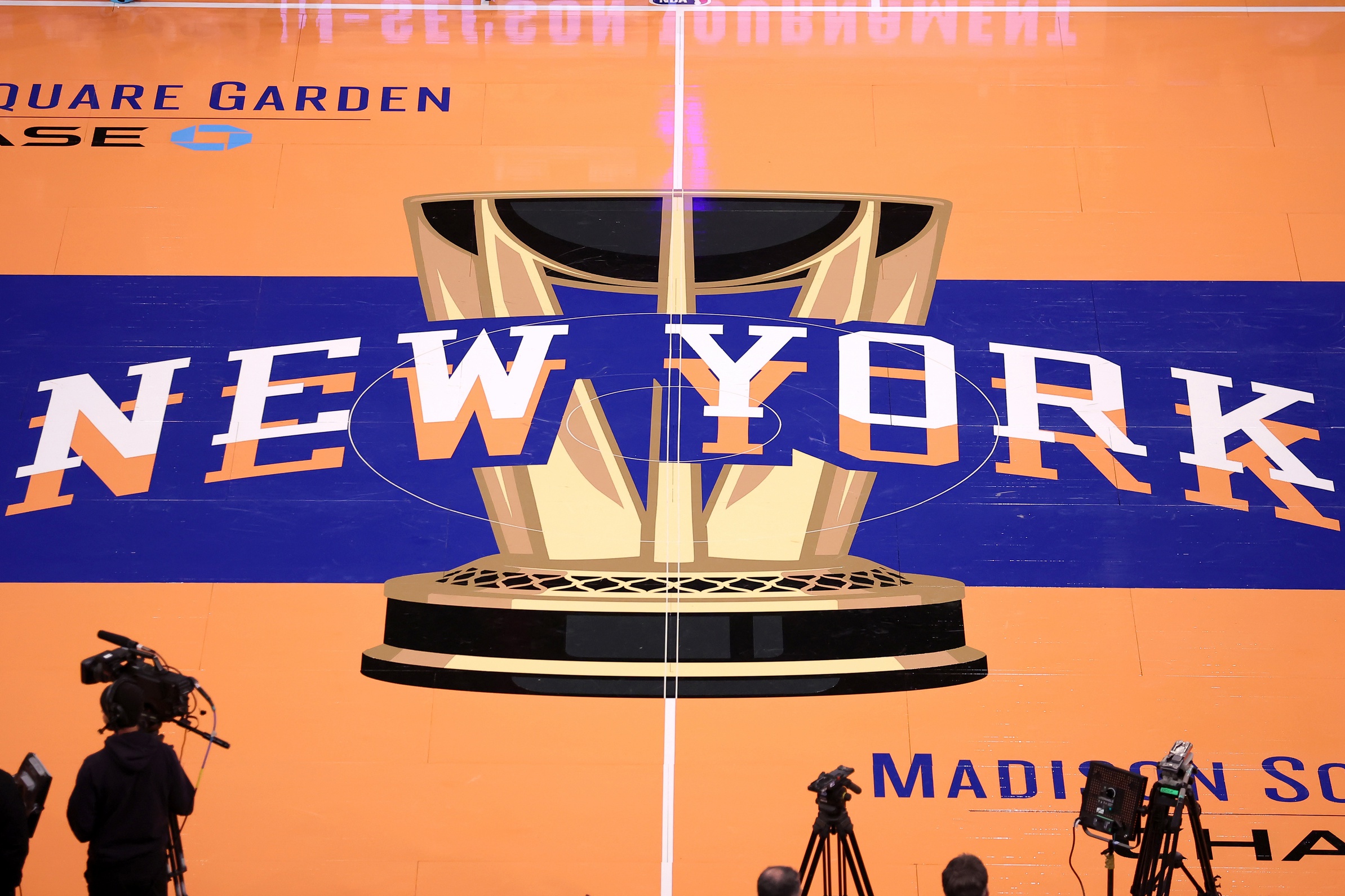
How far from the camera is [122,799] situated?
263 cm

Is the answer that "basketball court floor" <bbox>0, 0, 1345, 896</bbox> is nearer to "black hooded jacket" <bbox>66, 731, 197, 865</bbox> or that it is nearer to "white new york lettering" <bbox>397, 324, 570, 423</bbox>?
"white new york lettering" <bbox>397, 324, 570, 423</bbox>

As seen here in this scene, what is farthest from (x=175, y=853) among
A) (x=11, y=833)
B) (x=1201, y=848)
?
(x=1201, y=848)

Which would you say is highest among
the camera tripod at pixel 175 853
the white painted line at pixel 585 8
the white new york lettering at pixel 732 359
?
the white painted line at pixel 585 8

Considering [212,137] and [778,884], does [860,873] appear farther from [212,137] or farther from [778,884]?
[212,137]

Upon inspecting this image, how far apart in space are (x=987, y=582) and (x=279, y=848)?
97.2 inches

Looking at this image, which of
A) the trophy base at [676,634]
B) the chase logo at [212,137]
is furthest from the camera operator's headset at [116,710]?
the chase logo at [212,137]

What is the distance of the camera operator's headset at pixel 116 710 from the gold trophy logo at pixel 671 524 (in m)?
1.14

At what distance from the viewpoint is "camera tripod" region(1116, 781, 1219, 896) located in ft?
9.72

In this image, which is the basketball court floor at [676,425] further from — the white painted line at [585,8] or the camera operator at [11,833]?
the camera operator at [11,833]

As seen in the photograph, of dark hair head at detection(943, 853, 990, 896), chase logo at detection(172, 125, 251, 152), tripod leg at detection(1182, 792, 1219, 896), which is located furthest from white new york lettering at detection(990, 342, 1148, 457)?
chase logo at detection(172, 125, 251, 152)

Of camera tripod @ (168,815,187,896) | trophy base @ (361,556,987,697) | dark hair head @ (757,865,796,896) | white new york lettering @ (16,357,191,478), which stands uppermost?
white new york lettering @ (16,357,191,478)

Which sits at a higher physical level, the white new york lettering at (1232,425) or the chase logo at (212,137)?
the chase logo at (212,137)

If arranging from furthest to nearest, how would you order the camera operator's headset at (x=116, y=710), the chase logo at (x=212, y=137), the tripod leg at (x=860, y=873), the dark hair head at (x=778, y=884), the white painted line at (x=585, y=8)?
the white painted line at (x=585, y=8) < the chase logo at (x=212, y=137) < the tripod leg at (x=860, y=873) < the camera operator's headset at (x=116, y=710) < the dark hair head at (x=778, y=884)

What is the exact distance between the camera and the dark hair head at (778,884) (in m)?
2.31
